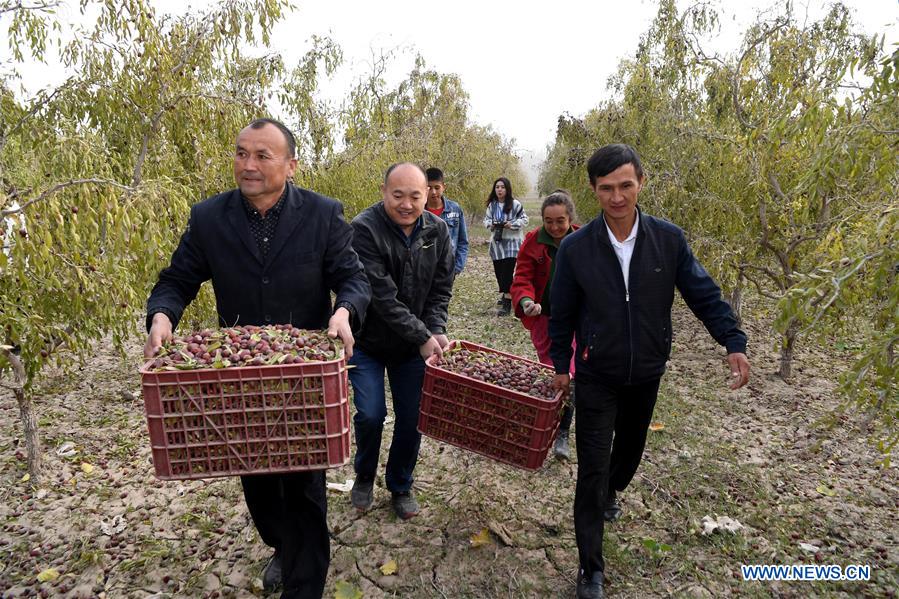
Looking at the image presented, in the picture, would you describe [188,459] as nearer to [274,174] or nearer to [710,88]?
[274,174]

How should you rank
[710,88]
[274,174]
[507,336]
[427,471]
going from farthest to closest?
[507,336] → [710,88] → [427,471] → [274,174]

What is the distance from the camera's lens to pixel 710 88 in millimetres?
8688

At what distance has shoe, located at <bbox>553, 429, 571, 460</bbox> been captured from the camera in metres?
5.25

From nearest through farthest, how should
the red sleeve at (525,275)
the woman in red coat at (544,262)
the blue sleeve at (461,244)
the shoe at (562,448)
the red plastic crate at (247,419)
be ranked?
the red plastic crate at (247,419) < the red sleeve at (525,275) < the woman in red coat at (544,262) < the shoe at (562,448) < the blue sleeve at (461,244)

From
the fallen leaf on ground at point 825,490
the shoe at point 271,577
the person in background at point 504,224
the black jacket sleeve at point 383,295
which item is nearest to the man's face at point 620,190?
the black jacket sleeve at point 383,295

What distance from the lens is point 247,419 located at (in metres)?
2.58

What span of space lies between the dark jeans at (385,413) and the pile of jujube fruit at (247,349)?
3.79 ft

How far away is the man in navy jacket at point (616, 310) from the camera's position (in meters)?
3.30

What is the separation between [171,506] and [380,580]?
188cm

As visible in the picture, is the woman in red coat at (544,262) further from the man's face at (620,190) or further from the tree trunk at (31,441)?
the tree trunk at (31,441)

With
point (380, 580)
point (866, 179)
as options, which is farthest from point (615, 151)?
point (866, 179)

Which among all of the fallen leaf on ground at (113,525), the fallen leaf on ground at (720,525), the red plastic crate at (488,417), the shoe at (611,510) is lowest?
the fallen leaf on ground at (720,525)

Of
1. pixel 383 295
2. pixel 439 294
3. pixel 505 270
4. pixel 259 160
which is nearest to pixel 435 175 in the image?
pixel 439 294

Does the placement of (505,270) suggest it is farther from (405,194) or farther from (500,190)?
(405,194)
